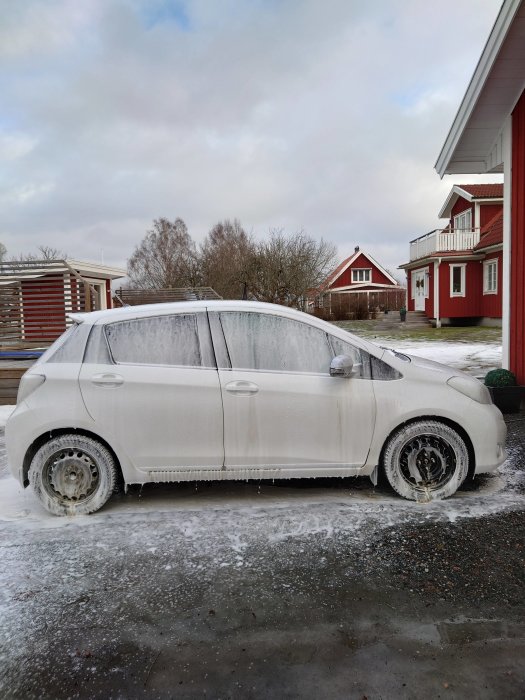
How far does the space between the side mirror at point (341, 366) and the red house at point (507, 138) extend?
467cm

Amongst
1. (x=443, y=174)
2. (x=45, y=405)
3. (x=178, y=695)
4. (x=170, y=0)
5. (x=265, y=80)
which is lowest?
(x=178, y=695)

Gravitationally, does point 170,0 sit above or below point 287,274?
above

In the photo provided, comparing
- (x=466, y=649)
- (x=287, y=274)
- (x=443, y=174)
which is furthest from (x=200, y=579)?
(x=287, y=274)

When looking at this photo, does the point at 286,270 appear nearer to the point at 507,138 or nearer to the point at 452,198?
the point at 452,198

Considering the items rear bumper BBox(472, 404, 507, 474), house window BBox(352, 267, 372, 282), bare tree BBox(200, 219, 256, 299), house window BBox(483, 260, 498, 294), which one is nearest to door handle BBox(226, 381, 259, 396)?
rear bumper BBox(472, 404, 507, 474)

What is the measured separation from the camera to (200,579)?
2.84 meters

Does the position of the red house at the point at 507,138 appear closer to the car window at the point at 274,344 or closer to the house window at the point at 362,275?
the car window at the point at 274,344

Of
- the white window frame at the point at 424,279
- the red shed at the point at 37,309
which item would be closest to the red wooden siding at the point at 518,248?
the red shed at the point at 37,309

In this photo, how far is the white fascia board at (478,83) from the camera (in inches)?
221

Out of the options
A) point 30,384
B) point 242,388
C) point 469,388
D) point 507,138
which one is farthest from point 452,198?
point 30,384

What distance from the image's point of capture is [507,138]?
24.8ft

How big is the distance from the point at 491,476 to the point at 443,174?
6531 mm

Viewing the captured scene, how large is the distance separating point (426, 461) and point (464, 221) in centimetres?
2628

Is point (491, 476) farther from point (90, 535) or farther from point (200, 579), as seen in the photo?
point (90, 535)
